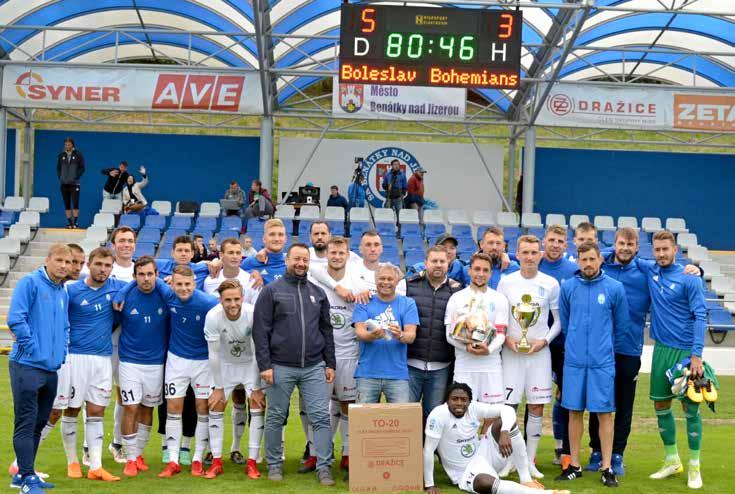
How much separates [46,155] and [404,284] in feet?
73.6

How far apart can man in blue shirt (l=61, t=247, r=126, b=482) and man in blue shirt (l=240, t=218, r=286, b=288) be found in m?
1.45

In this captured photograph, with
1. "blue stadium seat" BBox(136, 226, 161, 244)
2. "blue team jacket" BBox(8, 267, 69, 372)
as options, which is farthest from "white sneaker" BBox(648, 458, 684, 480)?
"blue stadium seat" BBox(136, 226, 161, 244)

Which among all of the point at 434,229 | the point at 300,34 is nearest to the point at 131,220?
the point at 300,34

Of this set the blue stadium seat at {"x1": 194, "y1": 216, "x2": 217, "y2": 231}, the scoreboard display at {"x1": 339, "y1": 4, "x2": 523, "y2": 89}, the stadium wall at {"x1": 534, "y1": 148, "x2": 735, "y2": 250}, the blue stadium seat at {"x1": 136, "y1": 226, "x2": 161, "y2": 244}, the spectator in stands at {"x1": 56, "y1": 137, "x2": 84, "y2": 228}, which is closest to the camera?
the scoreboard display at {"x1": 339, "y1": 4, "x2": 523, "y2": 89}

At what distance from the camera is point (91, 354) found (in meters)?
8.70

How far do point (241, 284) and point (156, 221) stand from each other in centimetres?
1641

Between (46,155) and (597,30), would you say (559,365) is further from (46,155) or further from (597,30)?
(46,155)

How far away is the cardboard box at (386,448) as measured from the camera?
8211mm

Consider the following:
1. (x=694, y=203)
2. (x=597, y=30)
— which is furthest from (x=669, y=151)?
(x=597, y=30)

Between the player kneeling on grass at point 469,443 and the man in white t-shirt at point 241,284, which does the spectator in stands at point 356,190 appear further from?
the player kneeling on grass at point 469,443

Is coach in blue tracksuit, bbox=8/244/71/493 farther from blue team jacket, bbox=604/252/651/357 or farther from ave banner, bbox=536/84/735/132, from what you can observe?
ave banner, bbox=536/84/735/132

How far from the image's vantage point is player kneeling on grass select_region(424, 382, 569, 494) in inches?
320

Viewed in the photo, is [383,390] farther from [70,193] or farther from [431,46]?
[70,193]

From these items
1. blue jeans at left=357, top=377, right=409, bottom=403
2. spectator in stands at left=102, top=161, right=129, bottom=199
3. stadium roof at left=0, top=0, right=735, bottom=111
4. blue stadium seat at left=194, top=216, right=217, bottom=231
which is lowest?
blue jeans at left=357, top=377, right=409, bottom=403
